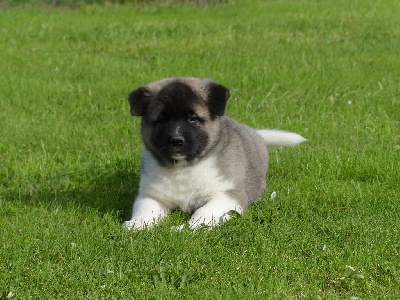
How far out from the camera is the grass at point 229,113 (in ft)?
13.7

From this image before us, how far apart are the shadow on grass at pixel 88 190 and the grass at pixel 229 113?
0.02m

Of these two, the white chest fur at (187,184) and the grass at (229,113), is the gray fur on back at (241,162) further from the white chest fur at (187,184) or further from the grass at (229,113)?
the grass at (229,113)

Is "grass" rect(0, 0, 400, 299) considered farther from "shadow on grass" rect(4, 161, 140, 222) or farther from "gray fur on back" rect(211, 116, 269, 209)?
"gray fur on back" rect(211, 116, 269, 209)

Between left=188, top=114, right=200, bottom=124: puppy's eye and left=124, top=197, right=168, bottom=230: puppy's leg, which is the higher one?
left=188, top=114, right=200, bottom=124: puppy's eye

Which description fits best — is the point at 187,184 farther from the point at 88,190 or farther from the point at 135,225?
the point at 88,190

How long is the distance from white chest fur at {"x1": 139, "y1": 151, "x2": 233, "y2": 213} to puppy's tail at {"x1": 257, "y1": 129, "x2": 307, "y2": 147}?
1333 millimetres

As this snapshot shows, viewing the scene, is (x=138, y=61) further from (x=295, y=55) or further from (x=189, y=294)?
(x=189, y=294)

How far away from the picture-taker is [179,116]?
202 inches

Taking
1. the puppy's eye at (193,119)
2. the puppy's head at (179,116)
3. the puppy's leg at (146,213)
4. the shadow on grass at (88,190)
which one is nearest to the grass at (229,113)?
the shadow on grass at (88,190)

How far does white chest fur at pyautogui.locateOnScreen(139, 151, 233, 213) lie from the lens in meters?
5.32

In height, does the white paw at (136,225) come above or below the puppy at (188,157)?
below

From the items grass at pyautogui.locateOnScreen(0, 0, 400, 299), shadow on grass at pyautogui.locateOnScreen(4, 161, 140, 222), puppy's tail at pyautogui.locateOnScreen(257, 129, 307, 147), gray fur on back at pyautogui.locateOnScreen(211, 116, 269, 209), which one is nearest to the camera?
grass at pyautogui.locateOnScreen(0, 0, 400, 299)

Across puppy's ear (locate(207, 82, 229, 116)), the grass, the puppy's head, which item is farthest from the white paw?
puppy's ear (locate(207, 82, 229, 116))

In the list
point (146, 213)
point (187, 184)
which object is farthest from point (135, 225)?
point (187, 184)
